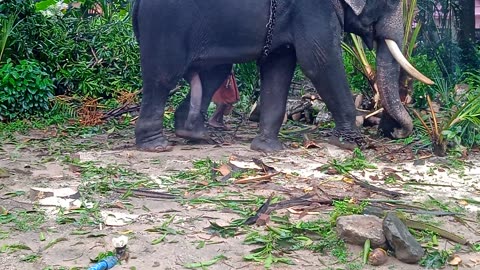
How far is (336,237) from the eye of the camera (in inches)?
168

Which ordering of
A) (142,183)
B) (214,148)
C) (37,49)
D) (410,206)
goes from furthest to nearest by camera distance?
1. (37,49)
2. (214,148)
3. (142,183)
4. (410,206)

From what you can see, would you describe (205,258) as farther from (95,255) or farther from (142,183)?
(142,183)

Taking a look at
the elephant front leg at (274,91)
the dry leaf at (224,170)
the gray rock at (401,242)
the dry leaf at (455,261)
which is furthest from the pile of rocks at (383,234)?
the elephant front leg at (274,91)

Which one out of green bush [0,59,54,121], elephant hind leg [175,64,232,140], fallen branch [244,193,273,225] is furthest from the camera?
green bush [0,59,54,121]

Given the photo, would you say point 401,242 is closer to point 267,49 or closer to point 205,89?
point 267,49

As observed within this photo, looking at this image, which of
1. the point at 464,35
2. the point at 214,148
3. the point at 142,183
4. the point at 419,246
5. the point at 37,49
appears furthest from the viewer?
the point at 464,35

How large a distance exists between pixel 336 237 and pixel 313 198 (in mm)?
845

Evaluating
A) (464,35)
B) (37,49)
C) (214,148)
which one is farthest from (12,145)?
(464,35)

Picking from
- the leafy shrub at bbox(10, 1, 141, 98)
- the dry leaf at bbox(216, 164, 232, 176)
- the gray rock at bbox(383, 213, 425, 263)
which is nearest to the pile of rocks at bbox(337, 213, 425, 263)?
the gray rock at bbox(383, 213, 425, 263)

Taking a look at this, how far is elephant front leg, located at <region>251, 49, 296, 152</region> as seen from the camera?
6867 mm

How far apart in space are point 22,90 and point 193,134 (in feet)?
8.86

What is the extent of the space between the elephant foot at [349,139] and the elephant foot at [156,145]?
144cm

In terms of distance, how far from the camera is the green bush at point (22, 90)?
8727 millimetres

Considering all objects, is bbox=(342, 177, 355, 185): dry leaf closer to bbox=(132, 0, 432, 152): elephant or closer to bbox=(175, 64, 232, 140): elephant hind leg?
bbox=(132, 0, 432, 152): elephant
